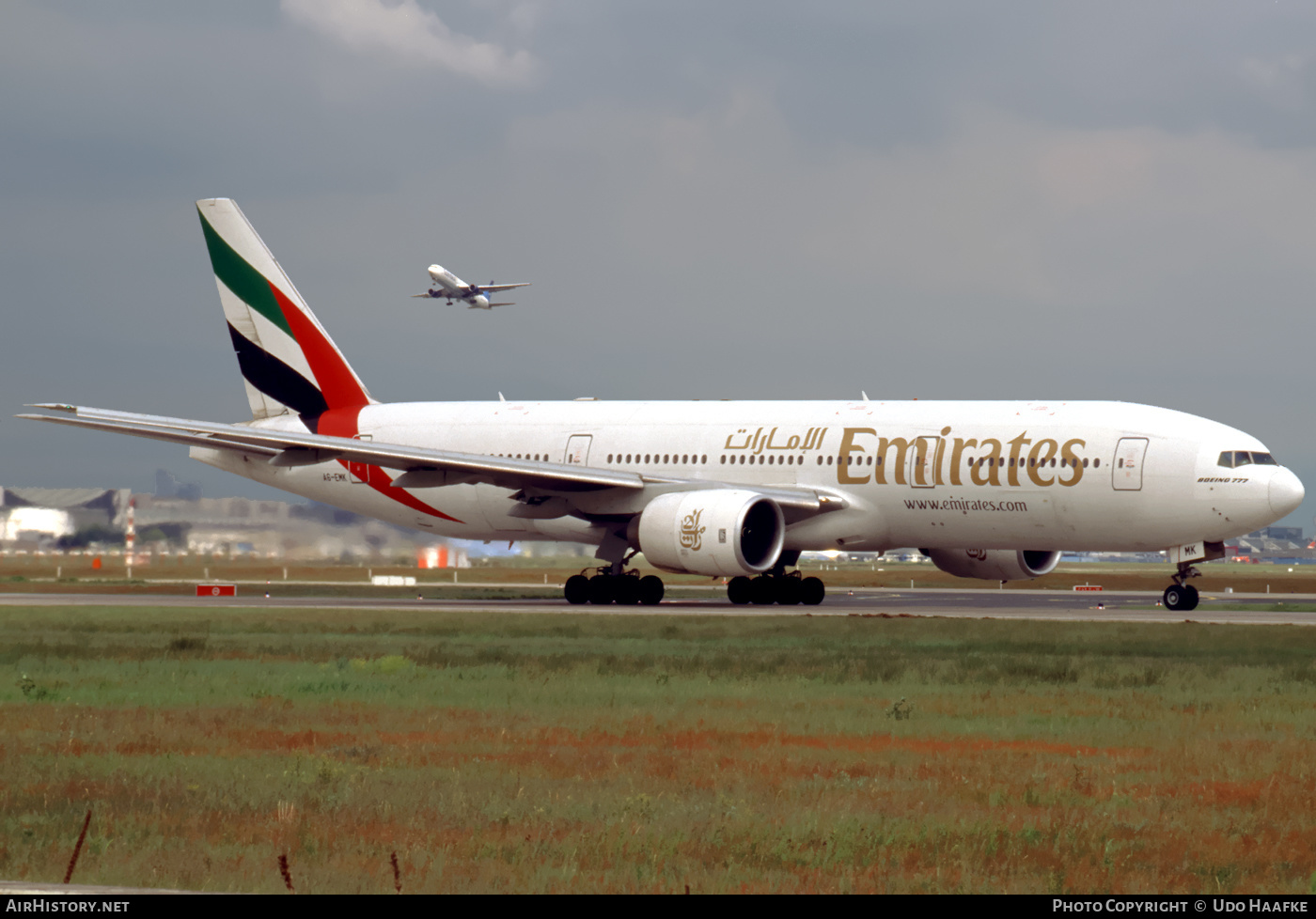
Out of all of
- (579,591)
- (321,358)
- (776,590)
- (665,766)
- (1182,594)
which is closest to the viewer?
(665,766)

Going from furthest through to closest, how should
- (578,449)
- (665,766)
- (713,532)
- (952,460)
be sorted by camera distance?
(578,449) < (952,460) < (713,532) < (665,766)

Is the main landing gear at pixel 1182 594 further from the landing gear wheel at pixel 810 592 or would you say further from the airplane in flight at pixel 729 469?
the landing gear wheel at pixel 810 592

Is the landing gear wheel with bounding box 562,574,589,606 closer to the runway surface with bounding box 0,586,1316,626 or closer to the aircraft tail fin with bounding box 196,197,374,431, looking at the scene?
the runway surface with bounding box 0,586,1316,626

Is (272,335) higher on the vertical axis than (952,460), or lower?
higher

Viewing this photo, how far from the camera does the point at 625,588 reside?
Answer: 35438mm

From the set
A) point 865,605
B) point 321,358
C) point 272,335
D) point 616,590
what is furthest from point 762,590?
point 272,335

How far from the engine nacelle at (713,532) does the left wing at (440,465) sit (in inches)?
26.6

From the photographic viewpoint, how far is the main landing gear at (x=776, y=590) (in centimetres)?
3528

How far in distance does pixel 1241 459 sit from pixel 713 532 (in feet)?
33.1

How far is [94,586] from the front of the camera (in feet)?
147

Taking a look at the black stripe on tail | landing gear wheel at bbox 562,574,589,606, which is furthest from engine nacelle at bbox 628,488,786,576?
the black stripe on tail

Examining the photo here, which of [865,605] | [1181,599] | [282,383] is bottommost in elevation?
[865,605]

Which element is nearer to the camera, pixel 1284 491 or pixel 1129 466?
pixel 1284 491

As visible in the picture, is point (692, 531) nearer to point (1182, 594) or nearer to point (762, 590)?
point (762, 590)
